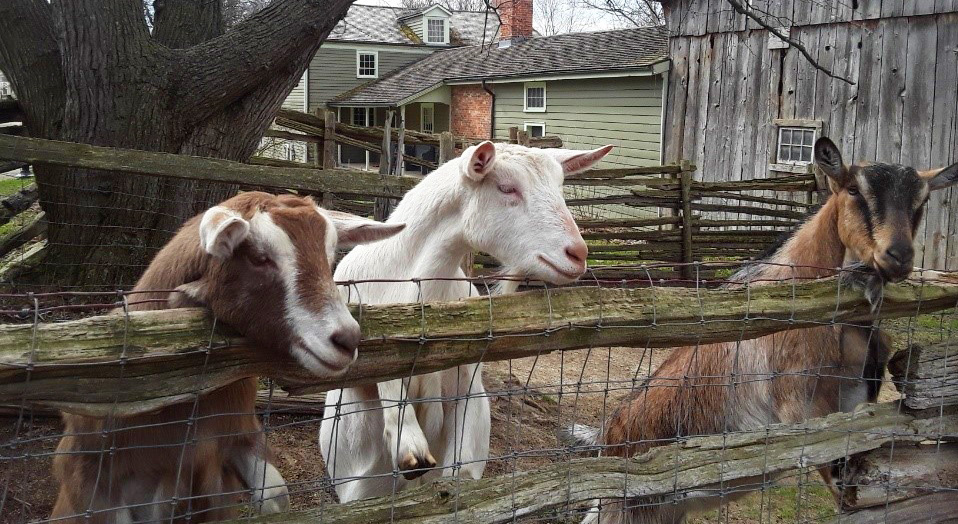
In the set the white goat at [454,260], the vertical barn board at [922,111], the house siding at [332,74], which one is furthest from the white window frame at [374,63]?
the white goat at [454,260]

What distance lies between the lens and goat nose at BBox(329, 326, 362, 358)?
2.36 metres

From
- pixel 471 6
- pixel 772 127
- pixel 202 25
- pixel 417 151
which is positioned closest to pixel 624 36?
pixel 772 127

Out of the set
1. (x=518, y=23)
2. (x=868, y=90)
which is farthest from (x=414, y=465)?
(x=518, y=23)

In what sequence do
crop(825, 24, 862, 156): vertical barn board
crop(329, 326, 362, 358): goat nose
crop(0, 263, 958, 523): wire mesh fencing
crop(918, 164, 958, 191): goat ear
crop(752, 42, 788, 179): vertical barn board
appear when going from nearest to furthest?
1. crop(0, 263, 958, 523): wire mesh fencing
2. crop(329, 326, 362, 358): goat nose
3. crop(918, 164, 958, 191): goat ear
4. crop(825, 24, 862, 156): vertical barn board
5. crop(752, 42, 788, 179): vertical barn board

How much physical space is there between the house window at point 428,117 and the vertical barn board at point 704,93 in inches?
764

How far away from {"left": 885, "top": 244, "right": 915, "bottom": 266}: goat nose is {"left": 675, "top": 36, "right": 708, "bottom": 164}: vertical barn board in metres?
14.5

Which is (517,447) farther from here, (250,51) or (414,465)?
(250,51)

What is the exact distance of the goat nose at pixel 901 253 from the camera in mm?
3989

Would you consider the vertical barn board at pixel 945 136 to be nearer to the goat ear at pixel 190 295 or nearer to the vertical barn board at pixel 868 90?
the vertical barn board at pixel 868 90

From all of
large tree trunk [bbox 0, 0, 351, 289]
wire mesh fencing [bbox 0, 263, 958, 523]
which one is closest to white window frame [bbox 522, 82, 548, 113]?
large tree trunk [bbox 0, 0, 351, 289]

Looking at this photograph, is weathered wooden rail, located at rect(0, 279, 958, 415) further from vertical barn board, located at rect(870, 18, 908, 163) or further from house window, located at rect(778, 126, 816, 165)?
house window, located at rect(778, 126, 816, 165)

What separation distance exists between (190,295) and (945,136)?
14.1 meters

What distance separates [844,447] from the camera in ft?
11.9

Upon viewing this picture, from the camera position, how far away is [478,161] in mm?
3760
